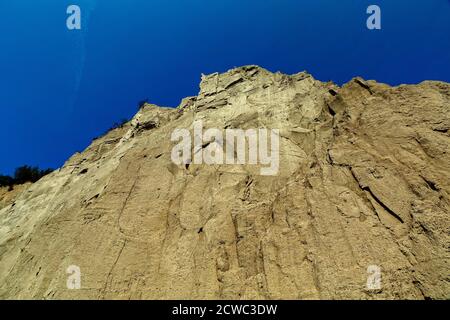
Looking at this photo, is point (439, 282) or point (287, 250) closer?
point (439, 282)

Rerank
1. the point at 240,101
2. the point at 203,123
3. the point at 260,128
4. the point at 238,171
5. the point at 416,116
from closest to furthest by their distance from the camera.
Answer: the point at 416,116 → the point at 238,171 → the point at 260,128 → the point at 203,123 → the point at 240,101

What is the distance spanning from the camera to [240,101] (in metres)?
24.0

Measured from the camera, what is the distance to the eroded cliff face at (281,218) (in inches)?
459

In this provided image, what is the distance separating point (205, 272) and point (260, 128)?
9.55 metres

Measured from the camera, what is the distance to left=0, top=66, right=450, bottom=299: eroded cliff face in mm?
11648

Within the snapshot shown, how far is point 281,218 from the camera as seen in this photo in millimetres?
13867

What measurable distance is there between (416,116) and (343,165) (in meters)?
3.66

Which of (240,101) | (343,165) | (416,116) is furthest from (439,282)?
(240,101)

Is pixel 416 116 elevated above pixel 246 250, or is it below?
above

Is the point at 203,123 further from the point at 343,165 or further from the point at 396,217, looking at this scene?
the point at 396,217

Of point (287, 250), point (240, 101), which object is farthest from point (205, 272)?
point (240, 101)

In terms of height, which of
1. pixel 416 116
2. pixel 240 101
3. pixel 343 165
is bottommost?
pixel 343 165

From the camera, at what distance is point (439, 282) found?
10148 mm

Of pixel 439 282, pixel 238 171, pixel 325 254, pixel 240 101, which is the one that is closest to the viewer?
pixel 439 282
